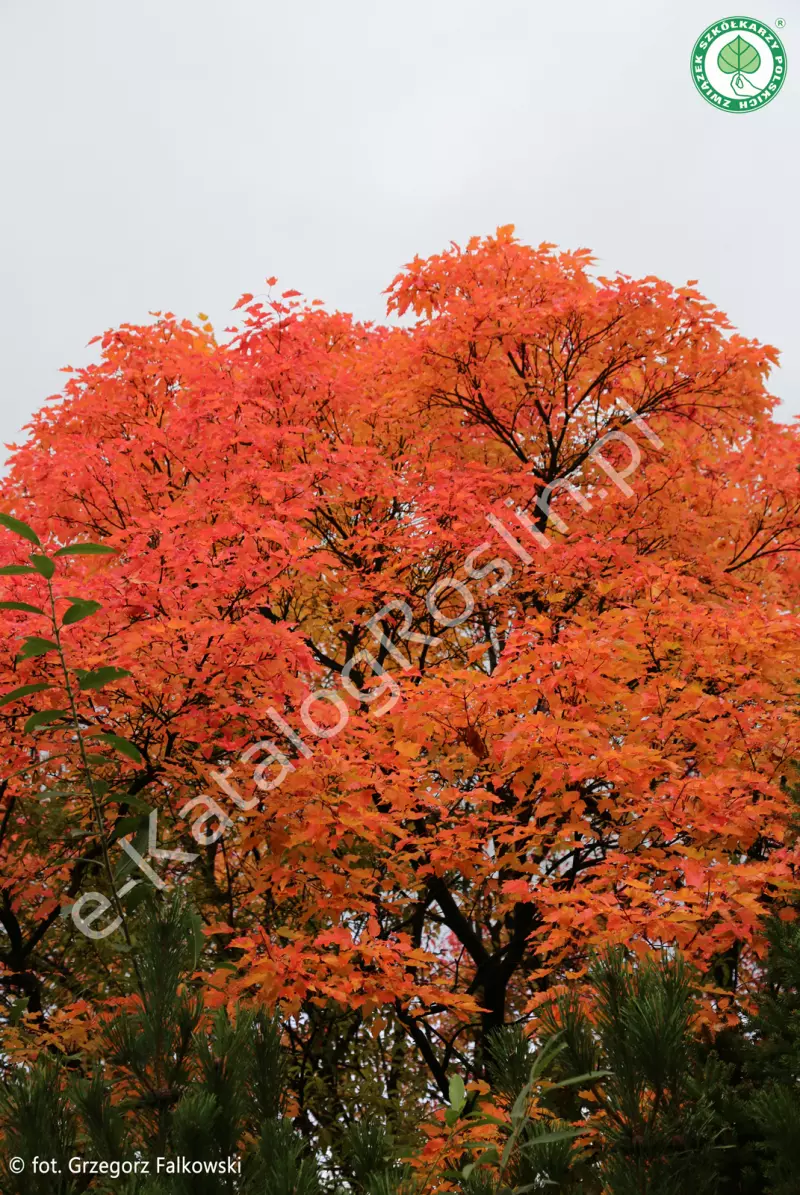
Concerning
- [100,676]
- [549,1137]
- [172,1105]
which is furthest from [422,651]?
[549,1137]

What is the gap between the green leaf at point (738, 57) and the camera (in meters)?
10.2

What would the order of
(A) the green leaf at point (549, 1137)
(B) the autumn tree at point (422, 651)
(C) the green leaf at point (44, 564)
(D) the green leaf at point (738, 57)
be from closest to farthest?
(A) the green leaf at point (549, 1137) → (C) the green leaf at point (44, 564) → (B) the autumn tree at point (422, 651) → (D) the green leaf at point (738, 57)

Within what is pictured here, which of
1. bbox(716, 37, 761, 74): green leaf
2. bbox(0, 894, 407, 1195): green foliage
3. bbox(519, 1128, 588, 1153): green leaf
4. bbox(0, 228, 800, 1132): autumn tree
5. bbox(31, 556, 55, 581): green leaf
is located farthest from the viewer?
bbox(716, 37, 761, 74): green leaf

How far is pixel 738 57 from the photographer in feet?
33.4

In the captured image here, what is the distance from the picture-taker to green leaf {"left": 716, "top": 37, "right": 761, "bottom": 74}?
10.2 metres

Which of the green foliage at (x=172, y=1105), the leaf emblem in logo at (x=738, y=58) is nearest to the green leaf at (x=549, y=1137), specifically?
the green foliage at (x=172, y=1105)

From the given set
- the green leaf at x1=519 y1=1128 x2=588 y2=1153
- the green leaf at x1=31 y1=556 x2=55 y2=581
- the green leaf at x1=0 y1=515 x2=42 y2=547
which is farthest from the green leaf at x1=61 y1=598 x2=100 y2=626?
the green leaf at x1=519 y1=1128 x2=588 y2=1153

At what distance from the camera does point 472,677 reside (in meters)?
6.53

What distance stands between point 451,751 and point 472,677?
1.02m

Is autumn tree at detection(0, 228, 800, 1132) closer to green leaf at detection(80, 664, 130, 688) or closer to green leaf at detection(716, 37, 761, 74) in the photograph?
green leaf at detection(80, 664, 130, 688)

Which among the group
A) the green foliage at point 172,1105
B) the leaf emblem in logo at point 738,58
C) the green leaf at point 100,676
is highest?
the leaf emblem in logo at point 738,58

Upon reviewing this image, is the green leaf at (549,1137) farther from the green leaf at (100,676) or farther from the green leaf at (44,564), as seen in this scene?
the green leaf at (44,564)

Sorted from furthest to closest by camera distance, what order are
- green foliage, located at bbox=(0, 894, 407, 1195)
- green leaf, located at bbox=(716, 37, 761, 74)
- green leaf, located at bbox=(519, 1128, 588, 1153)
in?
Result: 1. green leaf, located at bbox=(716, 37, 761, 74)
2. green foliage, located at bbox=(0, 894, 407, 1195)
3. green leaf, located at bbox=(519, 1128, 588, 1153)

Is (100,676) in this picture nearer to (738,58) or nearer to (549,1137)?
(549,1137)
